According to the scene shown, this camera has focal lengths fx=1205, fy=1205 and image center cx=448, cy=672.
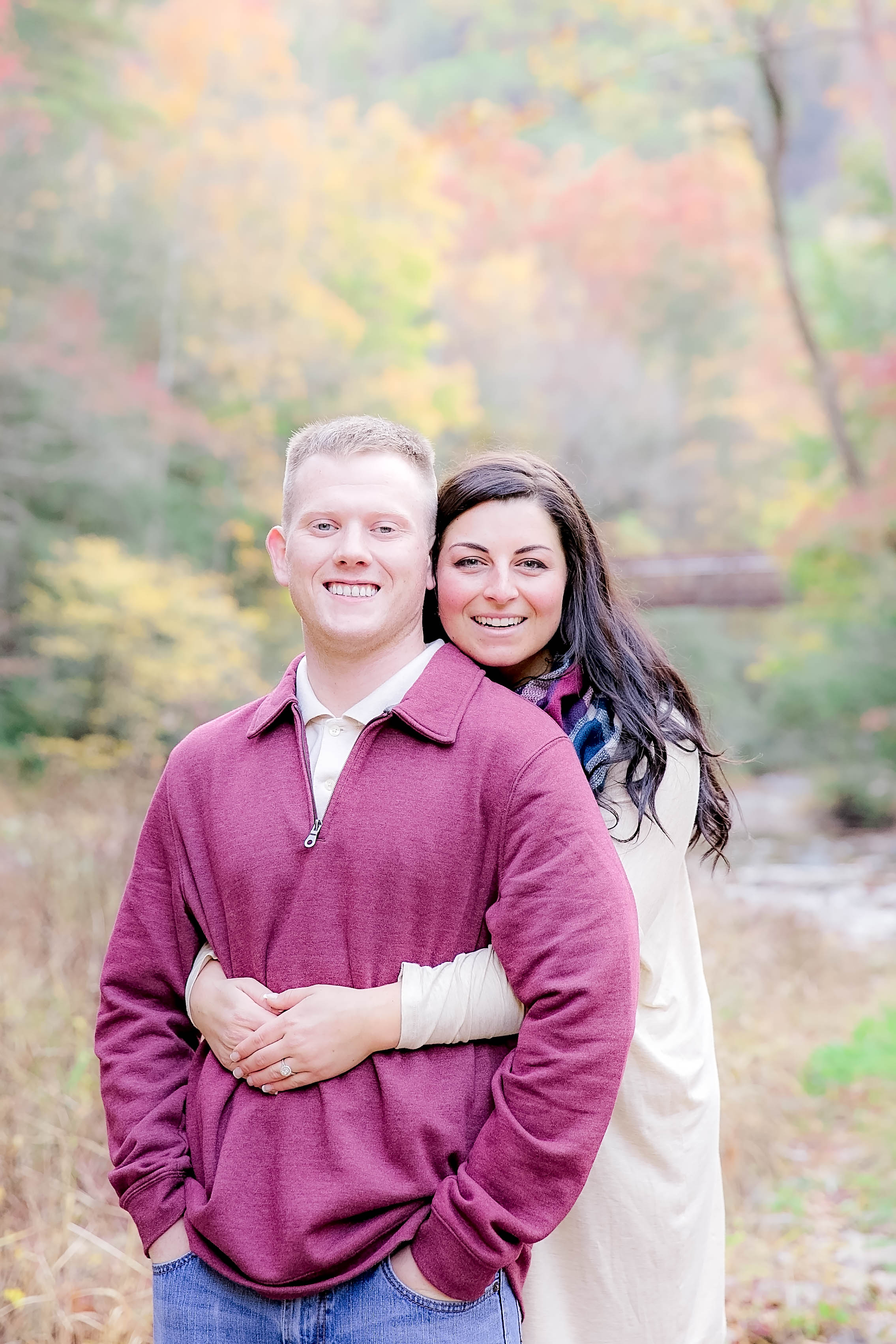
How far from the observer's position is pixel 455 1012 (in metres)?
1.55

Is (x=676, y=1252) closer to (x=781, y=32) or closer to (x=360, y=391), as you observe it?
(x=781, y=32)

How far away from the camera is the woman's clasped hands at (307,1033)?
153cm

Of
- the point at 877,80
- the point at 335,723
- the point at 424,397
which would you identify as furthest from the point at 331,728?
the point at 424,397

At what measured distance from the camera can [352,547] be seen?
171cm

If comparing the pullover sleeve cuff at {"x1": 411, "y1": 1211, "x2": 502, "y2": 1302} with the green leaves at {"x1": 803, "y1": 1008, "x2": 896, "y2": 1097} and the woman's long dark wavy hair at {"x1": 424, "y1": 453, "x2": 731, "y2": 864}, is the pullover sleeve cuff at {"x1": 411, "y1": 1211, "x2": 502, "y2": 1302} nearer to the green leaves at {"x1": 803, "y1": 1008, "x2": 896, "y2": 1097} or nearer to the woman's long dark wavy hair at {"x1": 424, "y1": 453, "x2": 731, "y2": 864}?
the woman's long dark wavy hair at {"x1": 424, "y1": 453, "x2": 731, "y2": 864}

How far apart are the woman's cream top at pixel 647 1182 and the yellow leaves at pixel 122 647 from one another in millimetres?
8634

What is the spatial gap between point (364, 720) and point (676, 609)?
18.8 metres

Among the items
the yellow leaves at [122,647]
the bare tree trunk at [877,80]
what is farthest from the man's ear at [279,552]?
the bare tree trunk at [877,80]

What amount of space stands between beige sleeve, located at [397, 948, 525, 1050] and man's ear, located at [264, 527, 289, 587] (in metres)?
0.62

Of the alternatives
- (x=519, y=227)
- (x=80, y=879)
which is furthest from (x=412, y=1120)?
(x=519, y=227)

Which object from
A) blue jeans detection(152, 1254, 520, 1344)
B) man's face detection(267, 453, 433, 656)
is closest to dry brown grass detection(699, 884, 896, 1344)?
blue jeans detection(152, 1254, 520, 1344)

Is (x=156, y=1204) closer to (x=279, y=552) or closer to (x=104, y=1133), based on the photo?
(x=279, y=552)

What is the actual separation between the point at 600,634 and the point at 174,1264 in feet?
3.60

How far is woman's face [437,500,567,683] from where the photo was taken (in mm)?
1858
